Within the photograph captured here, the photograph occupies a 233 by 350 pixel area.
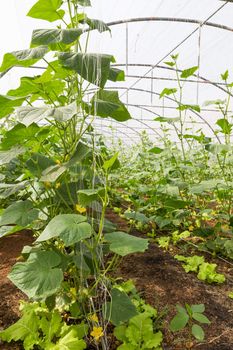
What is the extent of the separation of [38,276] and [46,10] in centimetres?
102

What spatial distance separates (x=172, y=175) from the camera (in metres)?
3.65

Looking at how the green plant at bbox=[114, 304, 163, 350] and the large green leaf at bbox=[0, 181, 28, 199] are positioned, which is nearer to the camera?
the green plant at bbox=[114, 304, 163, 350]

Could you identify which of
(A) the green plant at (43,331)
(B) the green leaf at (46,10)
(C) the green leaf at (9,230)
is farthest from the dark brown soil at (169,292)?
(B) the green leaf at (46,10)

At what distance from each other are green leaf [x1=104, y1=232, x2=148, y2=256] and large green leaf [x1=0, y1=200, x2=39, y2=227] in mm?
325

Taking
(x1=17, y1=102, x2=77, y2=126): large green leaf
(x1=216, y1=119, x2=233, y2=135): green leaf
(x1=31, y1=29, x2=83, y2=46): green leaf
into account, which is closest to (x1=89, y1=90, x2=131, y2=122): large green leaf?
(x1=17, y1=102, x2=77, y2=126): large green leaf

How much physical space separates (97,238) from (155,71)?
333 inches

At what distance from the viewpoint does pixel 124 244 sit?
1.16m

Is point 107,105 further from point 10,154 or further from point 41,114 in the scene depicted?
point 10,154

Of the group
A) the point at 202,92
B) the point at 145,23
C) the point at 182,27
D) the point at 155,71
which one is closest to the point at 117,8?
the point at 145,23

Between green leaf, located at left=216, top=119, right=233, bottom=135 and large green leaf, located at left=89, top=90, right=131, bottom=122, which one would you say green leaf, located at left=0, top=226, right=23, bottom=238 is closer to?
large green leaf, located at left=89, top=90, right=131, bottom=122

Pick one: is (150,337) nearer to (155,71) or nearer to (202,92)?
(155,71)

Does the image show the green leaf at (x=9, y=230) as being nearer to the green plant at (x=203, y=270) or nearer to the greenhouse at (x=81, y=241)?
the greenhouse at (x=81, y=241)

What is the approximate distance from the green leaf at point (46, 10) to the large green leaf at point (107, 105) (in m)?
0.36

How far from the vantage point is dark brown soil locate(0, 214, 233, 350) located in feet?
4.73
